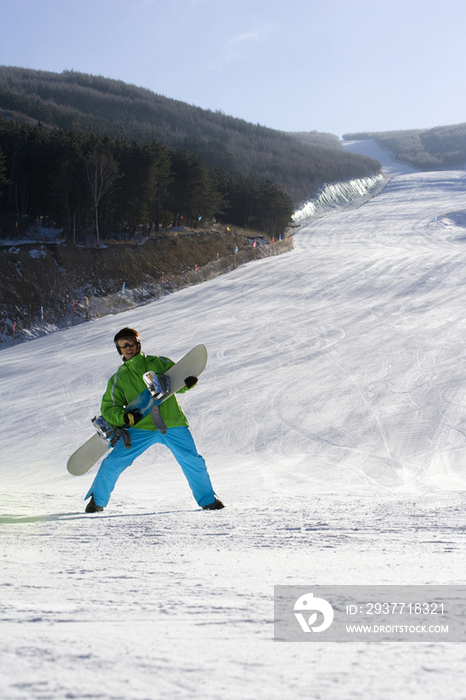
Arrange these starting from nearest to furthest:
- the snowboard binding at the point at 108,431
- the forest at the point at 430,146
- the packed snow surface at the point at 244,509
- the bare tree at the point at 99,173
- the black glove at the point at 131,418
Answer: the packed snow surface at the point at 244,509 → the black glove at the point at 131,418 → the snowboard binding at the point at 108,431 → the bare tree at the point at 99,173 → the forest at the point at 430,146

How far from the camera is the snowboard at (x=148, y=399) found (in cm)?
400

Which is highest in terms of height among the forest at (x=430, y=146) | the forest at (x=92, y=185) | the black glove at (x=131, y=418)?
the forest at (x=430, y=146)

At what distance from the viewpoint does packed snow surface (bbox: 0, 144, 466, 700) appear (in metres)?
1.48

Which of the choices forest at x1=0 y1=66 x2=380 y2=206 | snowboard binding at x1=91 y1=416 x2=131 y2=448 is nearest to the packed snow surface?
snowboard binding at x1=91 y1=416 x2=131 y2=448

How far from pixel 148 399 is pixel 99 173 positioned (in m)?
28.4

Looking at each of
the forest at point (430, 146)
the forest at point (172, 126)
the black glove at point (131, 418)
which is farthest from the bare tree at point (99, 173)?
the forest at point (430, 146)

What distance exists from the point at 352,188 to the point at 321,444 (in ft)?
275

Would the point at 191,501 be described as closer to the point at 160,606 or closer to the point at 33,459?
the point at 160,606

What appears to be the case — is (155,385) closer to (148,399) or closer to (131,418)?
(148,399)

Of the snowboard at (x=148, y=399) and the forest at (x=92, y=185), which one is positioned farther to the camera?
the forest at (x=92, y=185)

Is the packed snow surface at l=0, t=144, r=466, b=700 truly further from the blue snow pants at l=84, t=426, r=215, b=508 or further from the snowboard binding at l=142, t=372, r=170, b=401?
the snowboard binding at l=142, t=372, r=170, b=401

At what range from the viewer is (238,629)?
5.87 feet

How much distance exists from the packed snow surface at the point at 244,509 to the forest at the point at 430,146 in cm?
12597

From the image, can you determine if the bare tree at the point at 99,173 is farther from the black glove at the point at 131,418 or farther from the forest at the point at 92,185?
the black glove at the point at 131,418
